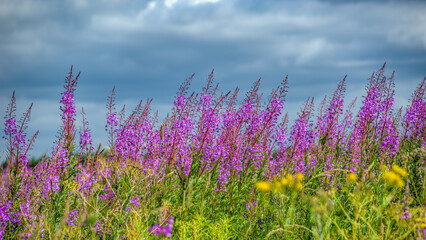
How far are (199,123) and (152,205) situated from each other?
170cm

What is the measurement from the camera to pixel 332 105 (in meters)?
6.56

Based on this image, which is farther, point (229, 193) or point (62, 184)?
point (229, 193)

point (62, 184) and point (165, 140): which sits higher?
point (165, 140)

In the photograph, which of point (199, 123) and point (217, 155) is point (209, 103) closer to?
point (199, 123)

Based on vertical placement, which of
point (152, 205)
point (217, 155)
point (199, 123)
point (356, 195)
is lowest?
point (152, 205)

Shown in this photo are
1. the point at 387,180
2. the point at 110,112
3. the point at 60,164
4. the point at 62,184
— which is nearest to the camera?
the point at 387,180

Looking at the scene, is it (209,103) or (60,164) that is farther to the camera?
(209,103)

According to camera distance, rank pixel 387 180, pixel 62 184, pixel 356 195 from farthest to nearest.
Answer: pixel 62 184 → pixel 387 180 → pixel 356 195

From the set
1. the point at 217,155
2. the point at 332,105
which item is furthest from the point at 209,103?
the point at 332,105

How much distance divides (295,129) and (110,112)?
2992 millimetres

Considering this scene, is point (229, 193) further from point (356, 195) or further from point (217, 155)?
point (356, 195)

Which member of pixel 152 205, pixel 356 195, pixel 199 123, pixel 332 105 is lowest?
pixel 152 205

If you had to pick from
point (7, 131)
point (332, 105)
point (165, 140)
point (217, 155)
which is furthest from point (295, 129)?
point (7, 131)

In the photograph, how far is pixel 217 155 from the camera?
5770mm
